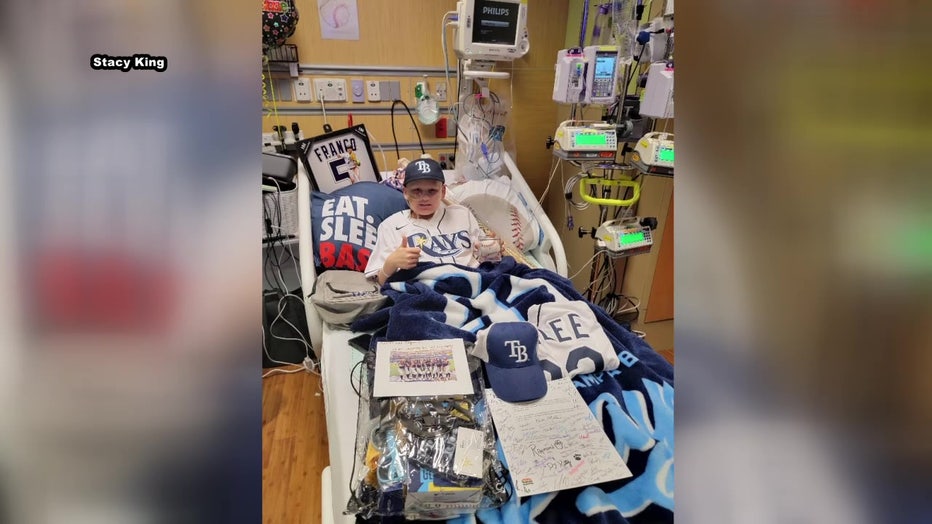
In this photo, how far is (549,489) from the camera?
38.8 inches

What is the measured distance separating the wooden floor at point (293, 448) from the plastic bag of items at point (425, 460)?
444 millimetres

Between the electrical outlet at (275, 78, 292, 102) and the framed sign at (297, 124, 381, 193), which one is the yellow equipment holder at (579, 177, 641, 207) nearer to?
the framed sign at (297, 124, 381, 193)

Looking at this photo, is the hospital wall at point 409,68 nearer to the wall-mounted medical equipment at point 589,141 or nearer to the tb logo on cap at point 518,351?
the wall-mounted medical equipment at point 589,141

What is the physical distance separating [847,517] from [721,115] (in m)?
0.22

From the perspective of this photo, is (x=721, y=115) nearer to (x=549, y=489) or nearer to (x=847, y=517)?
(x=847, y=517)

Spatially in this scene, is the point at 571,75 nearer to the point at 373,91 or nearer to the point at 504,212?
the point at 504,212

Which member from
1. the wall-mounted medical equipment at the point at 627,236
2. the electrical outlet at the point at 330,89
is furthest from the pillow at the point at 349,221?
the wall-mounted medical equipment at the point at 627,236

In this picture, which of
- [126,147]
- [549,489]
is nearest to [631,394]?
[549,489]

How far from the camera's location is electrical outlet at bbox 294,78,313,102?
2.49 meters

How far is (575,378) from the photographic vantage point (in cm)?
133

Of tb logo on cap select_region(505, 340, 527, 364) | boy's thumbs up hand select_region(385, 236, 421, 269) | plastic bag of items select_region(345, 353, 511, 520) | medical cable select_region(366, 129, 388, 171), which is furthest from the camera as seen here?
medical cable select_region(366, 129, 388, 171)

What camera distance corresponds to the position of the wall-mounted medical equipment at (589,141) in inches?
73.5

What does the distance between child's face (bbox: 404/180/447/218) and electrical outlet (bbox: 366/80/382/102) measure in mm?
919

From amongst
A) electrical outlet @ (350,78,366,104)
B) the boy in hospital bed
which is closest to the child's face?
the boy in hospital bed
